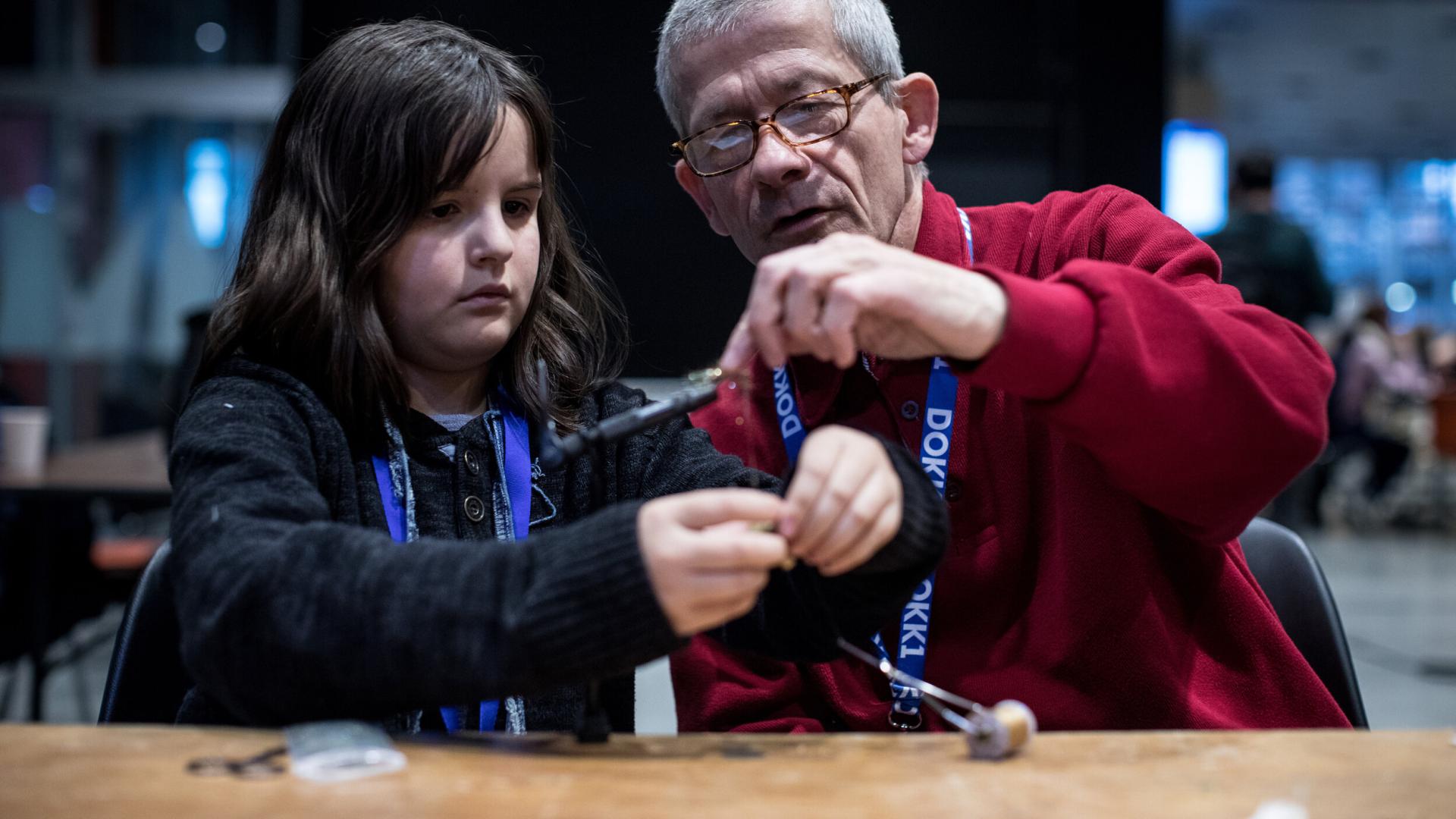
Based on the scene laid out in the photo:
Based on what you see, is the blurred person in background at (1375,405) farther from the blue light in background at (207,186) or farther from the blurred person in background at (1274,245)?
the blue light in background at (207,186)

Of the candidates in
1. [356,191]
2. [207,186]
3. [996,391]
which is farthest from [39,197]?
[996,391]

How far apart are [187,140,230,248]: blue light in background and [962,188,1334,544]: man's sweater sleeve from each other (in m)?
8.16

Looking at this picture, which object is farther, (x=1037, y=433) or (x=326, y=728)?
(x=1037, y=433)

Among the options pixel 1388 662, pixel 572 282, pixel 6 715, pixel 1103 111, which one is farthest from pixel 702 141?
pixel 1388 662

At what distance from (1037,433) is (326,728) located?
0.93 m

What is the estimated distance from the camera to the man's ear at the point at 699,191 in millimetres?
1759

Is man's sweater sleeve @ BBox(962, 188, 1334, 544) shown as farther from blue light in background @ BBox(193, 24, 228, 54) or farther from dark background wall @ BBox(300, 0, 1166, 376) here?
blue light in background @ BBox(193, 24, 228, 54)

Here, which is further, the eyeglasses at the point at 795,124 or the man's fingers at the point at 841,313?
the eyeglasses at the point at 795,124

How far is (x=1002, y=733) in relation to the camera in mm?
941

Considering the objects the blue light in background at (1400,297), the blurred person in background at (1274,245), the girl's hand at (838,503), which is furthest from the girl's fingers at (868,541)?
the blue light in background at (1400,297)

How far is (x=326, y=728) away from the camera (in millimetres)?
971

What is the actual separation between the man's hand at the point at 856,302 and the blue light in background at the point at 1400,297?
63.5 feet

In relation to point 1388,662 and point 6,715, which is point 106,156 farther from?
point 1388,662

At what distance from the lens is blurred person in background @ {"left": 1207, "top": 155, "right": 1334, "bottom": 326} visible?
5719 millimetres
